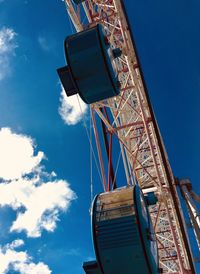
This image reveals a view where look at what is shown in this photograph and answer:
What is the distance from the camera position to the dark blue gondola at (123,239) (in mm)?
9742

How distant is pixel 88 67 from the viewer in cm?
1073

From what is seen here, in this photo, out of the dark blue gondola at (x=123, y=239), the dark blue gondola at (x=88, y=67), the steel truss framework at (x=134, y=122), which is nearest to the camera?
the dark blue gondola at (x=123, y=239)

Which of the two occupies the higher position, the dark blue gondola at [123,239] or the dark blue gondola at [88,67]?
the dark blue gondola at [88,67]

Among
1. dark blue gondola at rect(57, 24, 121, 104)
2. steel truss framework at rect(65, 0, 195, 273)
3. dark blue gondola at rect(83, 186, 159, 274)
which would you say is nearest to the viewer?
dark blue gondola at rect(83, 186, 159, 274)

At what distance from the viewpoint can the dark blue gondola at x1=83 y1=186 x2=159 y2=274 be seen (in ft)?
32.0

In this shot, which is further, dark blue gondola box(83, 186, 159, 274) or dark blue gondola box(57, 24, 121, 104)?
dark blue gondola box(57, 24, 121, 104)

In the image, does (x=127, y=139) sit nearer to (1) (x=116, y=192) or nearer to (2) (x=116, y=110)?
(2) (x=116, y=110)

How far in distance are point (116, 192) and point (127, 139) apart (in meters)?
6.09

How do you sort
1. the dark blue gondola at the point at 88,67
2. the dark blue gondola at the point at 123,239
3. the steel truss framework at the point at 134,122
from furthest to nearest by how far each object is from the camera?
the steel truss framework at the point at 134,122 < the dark blue gondola at the point at 88,67 < the dark blue gondola at the point at 123,239

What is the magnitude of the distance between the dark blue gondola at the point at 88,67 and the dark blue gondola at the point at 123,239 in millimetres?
3496

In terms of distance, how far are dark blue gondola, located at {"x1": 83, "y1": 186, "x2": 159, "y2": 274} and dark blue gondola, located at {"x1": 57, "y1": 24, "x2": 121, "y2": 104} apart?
11.5 ft

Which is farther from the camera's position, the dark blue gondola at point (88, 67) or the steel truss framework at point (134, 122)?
the steel truss framework at point (134, 122)

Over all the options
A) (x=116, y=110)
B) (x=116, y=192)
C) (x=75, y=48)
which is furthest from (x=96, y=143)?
(x=75, y=48)

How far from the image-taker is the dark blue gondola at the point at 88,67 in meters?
10.7
